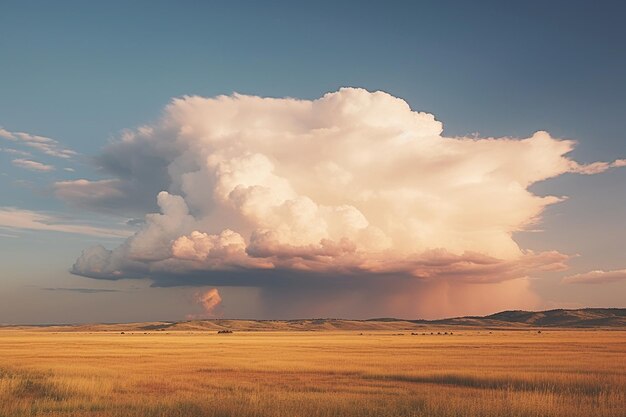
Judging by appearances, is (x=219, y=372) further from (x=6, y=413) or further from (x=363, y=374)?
(x=6, y=413)

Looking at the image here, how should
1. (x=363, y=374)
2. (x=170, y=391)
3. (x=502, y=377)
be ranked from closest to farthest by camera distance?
(x=170, y=391)
(x=502, y=377)
(x=363, y=374)

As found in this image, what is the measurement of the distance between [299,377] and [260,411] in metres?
18.2

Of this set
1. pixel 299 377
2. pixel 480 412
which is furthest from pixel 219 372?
pixel 480 412

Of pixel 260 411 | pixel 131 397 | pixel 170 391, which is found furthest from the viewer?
pixel 170 391

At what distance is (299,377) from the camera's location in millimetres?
38938

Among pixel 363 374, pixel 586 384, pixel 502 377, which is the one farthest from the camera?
pixel 363 374

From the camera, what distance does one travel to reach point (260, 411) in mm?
21203

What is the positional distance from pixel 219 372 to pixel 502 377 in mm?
20518

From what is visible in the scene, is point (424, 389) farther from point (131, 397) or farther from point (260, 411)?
point (131, 397)

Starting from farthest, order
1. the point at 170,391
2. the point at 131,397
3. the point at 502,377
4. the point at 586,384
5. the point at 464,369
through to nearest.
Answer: the point at 464,369 → the point at 502,377 → the point at 586,384 → the point at 170,391 → the point at 131,397

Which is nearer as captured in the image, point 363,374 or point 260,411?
point 260,411

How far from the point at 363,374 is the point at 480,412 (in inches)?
786

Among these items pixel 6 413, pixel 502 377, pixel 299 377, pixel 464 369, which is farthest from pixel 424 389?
pixel 6 413

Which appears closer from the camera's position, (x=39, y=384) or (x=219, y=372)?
(x=39, y=384)
